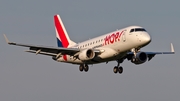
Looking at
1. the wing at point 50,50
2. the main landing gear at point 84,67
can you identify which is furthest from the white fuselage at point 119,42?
the wing at point 50,50

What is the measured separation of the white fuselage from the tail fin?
33.8 feet

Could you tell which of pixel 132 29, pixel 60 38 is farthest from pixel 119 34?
pixel 60 38

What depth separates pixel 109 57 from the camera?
245 ft

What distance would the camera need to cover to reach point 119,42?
242ft

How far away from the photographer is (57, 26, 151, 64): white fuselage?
72.6 m

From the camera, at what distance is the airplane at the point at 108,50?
73.0 meters

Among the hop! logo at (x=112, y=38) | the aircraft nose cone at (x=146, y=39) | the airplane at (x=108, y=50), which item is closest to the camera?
the aircraft nose cone at (x=146, y=39)

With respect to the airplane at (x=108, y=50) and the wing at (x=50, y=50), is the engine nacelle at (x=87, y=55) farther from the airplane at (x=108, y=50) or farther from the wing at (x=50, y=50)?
the wing at (x=50, y=50)

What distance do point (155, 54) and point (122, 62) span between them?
4.90 m

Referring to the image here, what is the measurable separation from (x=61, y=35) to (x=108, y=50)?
17522mm

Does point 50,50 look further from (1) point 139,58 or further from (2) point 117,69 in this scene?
(1) point 139,58

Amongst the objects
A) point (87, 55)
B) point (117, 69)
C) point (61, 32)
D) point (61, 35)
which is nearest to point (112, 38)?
point (87, 55)

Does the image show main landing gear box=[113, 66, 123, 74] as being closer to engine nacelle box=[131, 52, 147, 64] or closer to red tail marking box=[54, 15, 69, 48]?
engine nacelle box=[131, 52, 147, 64]

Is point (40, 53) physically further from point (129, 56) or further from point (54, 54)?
point (129, 56)
